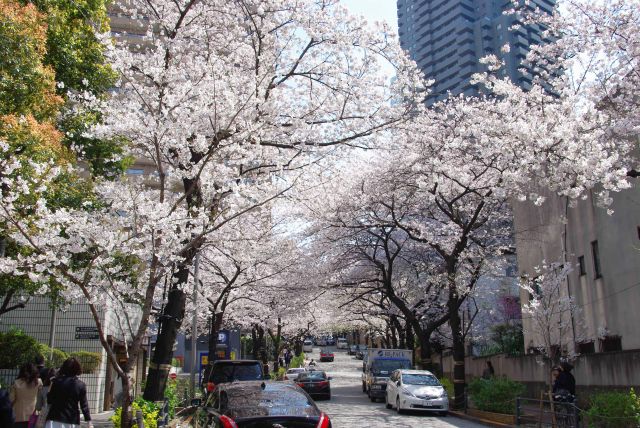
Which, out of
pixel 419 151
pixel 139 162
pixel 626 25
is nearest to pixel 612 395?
pixel 626 25

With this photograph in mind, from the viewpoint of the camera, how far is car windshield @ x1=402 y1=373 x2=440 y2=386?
63.6ft

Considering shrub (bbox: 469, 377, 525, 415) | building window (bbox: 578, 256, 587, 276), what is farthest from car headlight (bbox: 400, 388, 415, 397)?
building window (bbox: 578, 256, 587, 276)

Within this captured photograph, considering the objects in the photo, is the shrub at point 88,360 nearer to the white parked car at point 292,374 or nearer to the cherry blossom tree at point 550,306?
the cherry blossom tree at point 550,306

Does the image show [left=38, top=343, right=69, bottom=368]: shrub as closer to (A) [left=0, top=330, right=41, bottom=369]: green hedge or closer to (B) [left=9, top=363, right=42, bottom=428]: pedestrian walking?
(A) [left=0, top=330, right=41, bottom=369]: green hedge

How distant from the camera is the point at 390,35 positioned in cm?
1230

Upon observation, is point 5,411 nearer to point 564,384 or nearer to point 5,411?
point 5,411

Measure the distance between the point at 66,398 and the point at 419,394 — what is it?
13.3m

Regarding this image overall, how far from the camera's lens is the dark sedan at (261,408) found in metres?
7.09

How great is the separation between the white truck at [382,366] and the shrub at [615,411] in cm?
1473

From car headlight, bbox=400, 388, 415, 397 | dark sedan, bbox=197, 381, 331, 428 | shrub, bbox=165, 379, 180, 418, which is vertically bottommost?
car headlight, bbox=400, 388, 415, 397

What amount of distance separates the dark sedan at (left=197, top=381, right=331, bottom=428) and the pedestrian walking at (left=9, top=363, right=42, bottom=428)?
2487 millimetres

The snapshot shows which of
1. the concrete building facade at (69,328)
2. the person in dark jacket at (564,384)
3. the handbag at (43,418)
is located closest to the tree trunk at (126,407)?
the handbag at (43,418)

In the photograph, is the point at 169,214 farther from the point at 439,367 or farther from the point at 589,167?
the point at 439,367

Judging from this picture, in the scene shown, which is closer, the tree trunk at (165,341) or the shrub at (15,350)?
the tree trunk at (165,341)
